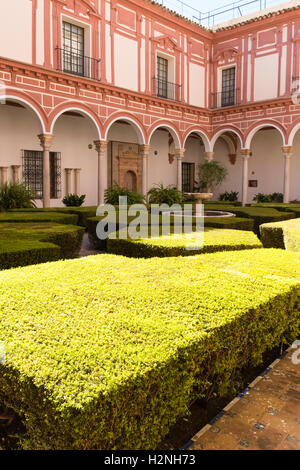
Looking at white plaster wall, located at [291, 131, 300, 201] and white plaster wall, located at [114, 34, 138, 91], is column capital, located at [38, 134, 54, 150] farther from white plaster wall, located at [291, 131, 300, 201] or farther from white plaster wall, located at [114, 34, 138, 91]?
white plaster wall, located at [291, 131, 300, 201]

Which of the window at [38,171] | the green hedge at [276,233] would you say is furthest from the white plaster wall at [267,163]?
the green hedge at [276,233]

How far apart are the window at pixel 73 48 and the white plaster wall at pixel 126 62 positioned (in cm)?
130

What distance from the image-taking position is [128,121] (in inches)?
610

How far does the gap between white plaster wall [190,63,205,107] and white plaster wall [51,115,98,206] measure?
493 centimetres

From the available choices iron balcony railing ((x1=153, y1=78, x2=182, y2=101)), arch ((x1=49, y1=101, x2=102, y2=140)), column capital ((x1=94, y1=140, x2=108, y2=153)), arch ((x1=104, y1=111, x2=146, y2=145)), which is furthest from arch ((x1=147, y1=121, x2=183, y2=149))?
arch ((x1=49, y1=101, x2=102, y2=140))

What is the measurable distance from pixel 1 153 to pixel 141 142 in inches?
209

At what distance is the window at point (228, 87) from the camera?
18516mm

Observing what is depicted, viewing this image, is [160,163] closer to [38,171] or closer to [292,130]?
[292,130]

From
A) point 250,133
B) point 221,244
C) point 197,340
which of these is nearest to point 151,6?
point 250,133

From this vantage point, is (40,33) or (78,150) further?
(78,150)

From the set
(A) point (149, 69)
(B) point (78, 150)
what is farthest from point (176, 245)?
(A) point (149, 69)

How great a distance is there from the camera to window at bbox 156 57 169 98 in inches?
670

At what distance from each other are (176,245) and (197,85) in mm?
14954

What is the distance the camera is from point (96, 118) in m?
14.2
